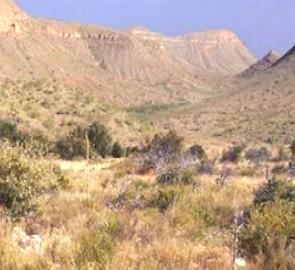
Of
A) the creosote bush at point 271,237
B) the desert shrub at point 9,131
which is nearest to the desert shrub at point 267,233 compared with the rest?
the creosote bush at point 271,237

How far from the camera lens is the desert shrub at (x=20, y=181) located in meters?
10.4

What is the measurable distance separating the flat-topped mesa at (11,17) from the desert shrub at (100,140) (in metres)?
86.0

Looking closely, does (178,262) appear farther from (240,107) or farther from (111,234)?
(240,107)

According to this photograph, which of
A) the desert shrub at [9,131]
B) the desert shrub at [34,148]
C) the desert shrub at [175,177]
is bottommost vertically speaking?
the desert shrub at [9,131]

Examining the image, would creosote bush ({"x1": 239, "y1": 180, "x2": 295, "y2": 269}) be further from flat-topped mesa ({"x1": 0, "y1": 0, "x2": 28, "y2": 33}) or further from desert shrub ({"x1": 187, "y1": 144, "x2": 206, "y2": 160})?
flat-topped mesa ({"x1": 0, "y1": 0, "x2": 28, "y2": 33})

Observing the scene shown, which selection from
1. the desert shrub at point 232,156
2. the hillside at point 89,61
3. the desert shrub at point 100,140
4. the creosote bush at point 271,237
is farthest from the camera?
the hillside at point 89,61

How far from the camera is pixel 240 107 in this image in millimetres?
99938

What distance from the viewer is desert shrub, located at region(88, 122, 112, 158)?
1372 inches

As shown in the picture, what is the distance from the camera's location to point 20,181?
1055 centimetres

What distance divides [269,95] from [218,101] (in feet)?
56.4

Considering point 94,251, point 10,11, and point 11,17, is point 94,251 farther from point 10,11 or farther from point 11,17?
point 10,11

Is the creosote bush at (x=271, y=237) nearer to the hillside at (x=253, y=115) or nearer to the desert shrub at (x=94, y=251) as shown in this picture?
the desert shrub at (x=94, y=251)

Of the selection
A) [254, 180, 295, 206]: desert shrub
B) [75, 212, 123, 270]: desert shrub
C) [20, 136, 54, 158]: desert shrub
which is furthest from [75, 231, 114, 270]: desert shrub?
[254, 180, 295, 206]: desert shrub

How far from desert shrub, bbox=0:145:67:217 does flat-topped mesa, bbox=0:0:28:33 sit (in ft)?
363
